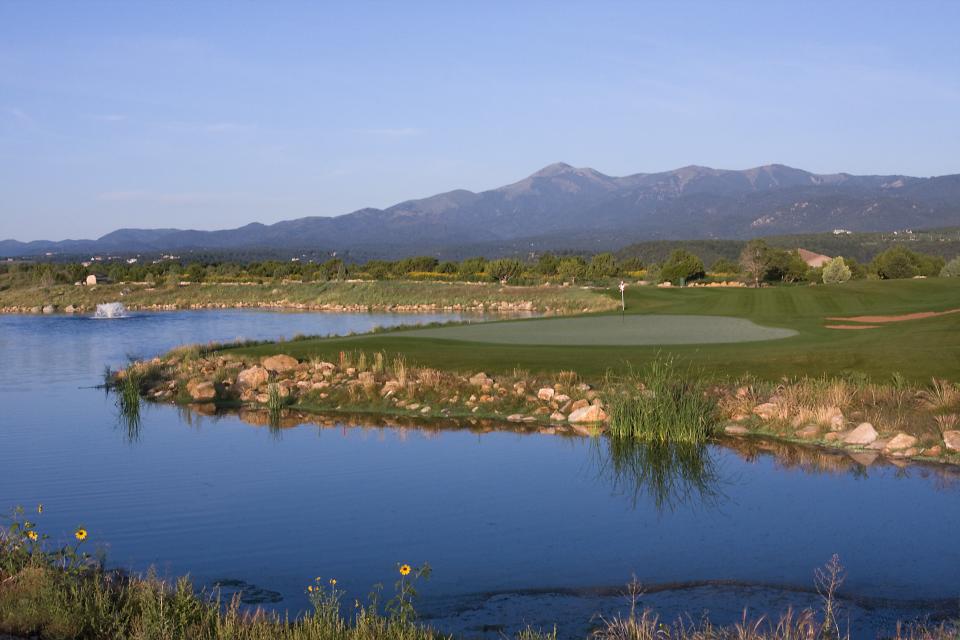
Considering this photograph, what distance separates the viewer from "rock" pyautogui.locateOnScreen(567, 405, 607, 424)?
1839 centimetres

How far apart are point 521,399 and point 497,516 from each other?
25.1 feet

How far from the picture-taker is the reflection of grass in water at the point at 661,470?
13305mm

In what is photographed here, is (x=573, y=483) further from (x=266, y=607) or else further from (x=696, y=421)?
(x=266, y=607)

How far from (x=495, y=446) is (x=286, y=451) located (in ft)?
11.8

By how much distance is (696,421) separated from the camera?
16.5 m

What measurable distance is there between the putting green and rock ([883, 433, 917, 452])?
36.6ft

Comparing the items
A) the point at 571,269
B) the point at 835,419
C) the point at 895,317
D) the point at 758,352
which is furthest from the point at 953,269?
the point at 835,419

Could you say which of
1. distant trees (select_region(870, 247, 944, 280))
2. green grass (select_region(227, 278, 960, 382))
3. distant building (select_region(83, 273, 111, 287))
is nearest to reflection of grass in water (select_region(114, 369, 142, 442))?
green grass (select_region(227, 278, 960, 382))

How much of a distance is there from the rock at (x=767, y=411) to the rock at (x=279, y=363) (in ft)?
37.4

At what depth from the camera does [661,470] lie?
14.8 metres

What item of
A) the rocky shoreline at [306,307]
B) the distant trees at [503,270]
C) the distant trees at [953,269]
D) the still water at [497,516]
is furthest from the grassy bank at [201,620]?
the distant trees at [503,270]

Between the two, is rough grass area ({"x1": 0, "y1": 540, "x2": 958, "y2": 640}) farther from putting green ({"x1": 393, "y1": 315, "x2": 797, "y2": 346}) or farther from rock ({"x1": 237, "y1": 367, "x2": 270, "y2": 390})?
putting green ({"x1": 393, "y1": 315, "x2": 797, "y2": 346})

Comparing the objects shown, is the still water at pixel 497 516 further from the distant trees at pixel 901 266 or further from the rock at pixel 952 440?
the distant trees at pixel 901 266

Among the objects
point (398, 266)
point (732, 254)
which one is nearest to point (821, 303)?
point (398, 266)
